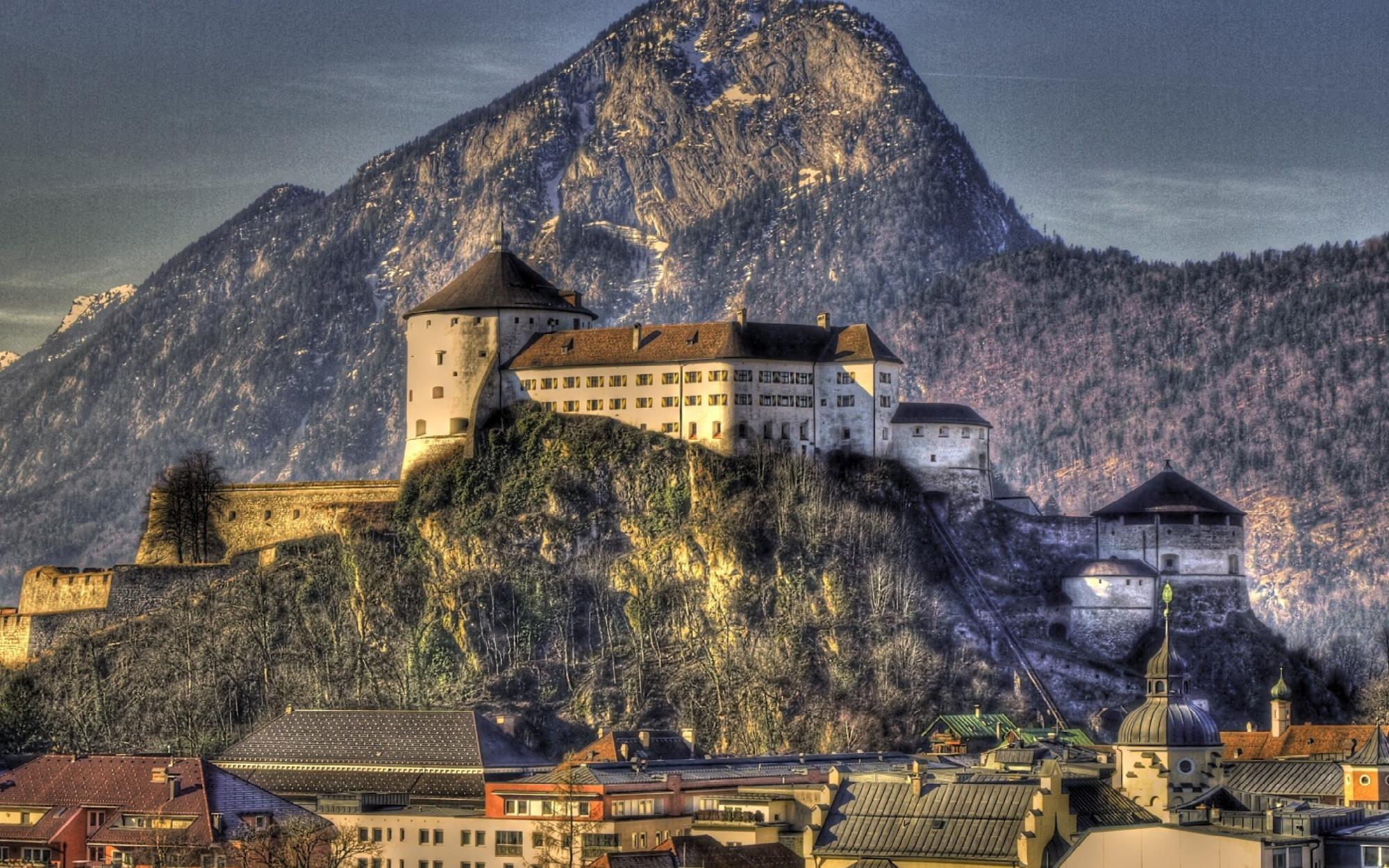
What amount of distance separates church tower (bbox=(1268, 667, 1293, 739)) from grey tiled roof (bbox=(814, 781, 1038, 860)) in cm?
4697

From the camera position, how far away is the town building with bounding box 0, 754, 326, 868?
146 meters

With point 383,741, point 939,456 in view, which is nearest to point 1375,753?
point 939,456

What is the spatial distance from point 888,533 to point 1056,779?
61.3 metres

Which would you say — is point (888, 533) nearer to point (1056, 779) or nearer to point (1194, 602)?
point (1194, 602)

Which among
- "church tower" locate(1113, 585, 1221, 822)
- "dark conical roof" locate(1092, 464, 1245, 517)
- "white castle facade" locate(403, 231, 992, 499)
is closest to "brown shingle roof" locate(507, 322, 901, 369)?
"white castle facade" locate(403, 231, 992, 499)

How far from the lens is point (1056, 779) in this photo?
12950 cm

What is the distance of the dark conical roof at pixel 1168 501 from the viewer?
196 meters

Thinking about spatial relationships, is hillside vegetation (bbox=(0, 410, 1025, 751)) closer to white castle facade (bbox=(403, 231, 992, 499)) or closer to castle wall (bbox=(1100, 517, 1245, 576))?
white castle facade (bbox=(403, 231, 992, 499))

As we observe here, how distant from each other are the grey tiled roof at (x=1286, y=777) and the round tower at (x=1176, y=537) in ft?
104

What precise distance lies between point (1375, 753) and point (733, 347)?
172 ft

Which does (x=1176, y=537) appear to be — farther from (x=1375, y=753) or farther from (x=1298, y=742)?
(x=1375, y=753)

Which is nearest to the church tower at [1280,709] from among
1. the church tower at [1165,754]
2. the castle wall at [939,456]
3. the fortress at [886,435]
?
the fortress at [886,435]

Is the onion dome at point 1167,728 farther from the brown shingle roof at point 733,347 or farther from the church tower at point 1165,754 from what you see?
the brown shingle roof at point 733,347

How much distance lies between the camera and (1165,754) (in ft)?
439
